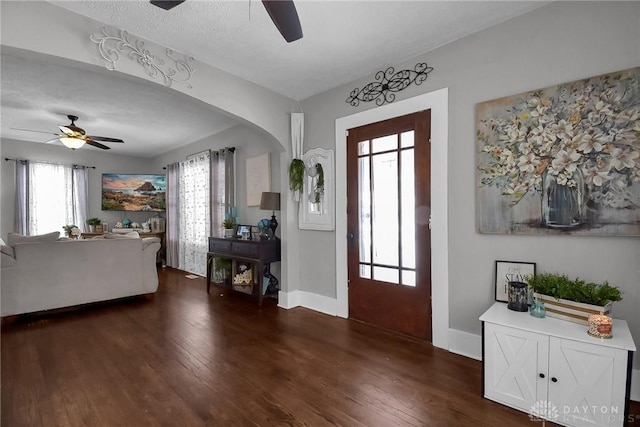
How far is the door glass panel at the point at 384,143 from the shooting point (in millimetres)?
2789

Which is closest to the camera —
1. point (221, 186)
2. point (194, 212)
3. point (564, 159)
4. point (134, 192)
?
point (564, 159)

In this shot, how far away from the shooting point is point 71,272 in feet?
11.3

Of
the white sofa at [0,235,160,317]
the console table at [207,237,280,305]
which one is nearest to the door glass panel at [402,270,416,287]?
the console table at [207,237,280,305]

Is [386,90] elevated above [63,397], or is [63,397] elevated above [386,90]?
[386,90]

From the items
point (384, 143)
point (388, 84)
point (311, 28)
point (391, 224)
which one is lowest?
point (391, 224)

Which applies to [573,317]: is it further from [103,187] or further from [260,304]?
[103,187]

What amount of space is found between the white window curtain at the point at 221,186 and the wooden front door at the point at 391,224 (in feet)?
7.98

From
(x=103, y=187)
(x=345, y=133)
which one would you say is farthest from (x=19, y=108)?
(x=345, y=133)

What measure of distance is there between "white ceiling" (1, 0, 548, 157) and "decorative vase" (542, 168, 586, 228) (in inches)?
48.3

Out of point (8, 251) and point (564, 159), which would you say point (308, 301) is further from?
point (8, 251)

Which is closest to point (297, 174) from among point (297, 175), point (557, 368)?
point (297, 175)

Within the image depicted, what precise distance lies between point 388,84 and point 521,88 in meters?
1.12

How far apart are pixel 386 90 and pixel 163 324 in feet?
10.9

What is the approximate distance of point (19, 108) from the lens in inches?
159
